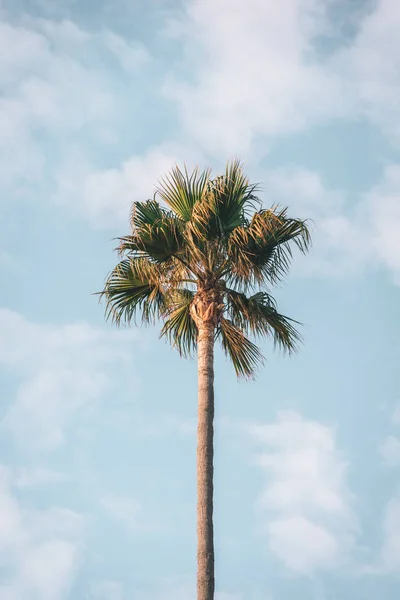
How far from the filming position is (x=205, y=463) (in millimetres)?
17422

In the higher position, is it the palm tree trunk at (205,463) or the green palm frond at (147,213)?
the green palm frond at (147,213)

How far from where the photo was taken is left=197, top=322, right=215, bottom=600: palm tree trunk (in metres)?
16.5

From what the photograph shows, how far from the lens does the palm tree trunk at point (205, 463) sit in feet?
54.0

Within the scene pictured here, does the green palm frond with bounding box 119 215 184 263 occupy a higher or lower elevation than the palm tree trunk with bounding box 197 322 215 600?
higher

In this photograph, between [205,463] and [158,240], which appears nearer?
[205,463]

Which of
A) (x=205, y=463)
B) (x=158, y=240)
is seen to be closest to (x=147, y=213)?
(x=158, y=240)

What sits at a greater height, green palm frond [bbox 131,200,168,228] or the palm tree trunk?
green palm frond [bbox 131,200,168,228]

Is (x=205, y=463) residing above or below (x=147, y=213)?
below

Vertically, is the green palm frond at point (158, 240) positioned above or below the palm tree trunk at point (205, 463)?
above

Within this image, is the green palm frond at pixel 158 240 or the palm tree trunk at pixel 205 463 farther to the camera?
the green palm frond at pixel 158 240

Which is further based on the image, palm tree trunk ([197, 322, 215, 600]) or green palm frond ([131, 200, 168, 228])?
green palm frond ([131, 200, 168, 228])

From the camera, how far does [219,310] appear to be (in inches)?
755

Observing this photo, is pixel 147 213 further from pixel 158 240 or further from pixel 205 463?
pixel 205 463

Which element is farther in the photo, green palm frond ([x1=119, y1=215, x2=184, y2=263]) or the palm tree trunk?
green palm frond ([x1=119, y1=215, x2=184, y2=263])
